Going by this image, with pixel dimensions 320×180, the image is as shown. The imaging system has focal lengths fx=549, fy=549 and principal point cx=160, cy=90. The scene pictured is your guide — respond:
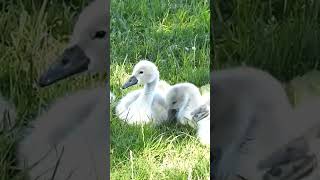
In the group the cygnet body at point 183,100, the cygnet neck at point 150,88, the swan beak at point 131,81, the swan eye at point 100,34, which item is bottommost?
the cygnet body at point 183,100

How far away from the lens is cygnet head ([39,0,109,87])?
153cm

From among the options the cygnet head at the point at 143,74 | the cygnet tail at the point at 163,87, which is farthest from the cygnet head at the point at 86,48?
the cygnet tail at the point at 163,87

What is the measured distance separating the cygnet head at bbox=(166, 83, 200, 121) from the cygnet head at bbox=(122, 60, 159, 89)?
8cm

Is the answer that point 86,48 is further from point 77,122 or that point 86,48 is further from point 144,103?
point 144,103

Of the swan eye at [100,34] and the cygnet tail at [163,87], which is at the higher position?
the swan eye at [100,34]

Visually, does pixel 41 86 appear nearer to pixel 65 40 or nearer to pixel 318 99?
pixel 65 40

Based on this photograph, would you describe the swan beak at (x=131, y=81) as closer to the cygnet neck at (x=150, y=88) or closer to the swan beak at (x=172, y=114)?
the cygnet neck at (x=150, y=88)

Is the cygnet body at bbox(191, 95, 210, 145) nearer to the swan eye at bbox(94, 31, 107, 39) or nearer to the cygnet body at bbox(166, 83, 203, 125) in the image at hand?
the cygnet body at bbox(166, 83, 203, 125)

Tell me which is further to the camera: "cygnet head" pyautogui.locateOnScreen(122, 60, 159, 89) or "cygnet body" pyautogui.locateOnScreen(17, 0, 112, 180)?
"cygnet head" pyautogui.locateOnScreen(122, 60, 159, 89)

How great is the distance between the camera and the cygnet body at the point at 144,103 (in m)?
1.78

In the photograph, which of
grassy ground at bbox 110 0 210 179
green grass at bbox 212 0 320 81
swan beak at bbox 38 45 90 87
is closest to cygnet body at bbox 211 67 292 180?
green grass at bbox 212 0 320 81

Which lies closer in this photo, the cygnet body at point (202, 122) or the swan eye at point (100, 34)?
the swan eye at point (100, 34)

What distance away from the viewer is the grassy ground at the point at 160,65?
5.74 ft

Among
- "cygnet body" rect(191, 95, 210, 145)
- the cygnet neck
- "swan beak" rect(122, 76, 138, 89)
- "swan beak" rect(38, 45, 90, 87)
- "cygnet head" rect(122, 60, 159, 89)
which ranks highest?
"swan beak" rect(38, 45, 90, 87)
